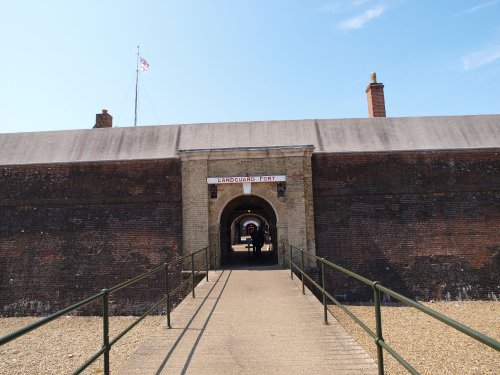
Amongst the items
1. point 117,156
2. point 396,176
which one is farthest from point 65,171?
point 396,176

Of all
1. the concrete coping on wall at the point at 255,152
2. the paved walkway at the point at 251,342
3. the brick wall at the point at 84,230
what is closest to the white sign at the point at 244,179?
the concrete coping on wall at the point at 255,152

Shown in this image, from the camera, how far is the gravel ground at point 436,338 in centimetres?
706

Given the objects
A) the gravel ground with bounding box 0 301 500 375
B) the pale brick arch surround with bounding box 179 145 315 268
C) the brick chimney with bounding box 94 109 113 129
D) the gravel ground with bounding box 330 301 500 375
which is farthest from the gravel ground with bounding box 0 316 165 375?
the brick chimney with bounding box 94 109 113 129

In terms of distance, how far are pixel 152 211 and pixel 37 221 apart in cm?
466

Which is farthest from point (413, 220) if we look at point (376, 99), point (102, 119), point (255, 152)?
point (102, 119)

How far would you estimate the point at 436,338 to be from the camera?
28.3ft

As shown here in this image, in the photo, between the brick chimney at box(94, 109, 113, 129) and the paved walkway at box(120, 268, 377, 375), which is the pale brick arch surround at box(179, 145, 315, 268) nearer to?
the paved walkway at box(120, 268, 377, 375)

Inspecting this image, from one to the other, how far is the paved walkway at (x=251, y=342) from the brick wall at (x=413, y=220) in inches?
230

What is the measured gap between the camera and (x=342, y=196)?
13.2 metres

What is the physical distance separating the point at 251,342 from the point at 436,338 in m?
6.18

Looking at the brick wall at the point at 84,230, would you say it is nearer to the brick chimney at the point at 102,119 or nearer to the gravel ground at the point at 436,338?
the brick chimney at the point at 102,119

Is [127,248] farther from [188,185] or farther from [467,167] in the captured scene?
[467,167]

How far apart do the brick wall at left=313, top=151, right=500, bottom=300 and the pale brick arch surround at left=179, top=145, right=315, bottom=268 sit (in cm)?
75

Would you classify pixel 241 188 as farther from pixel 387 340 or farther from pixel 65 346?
pixel 65 346
